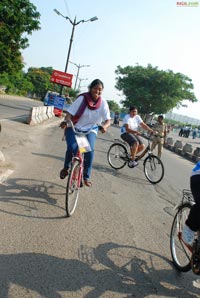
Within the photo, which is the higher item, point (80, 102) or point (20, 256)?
point (80, 102)

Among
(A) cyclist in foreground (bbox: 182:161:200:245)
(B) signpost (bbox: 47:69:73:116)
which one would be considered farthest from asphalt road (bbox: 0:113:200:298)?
(B) signpost (bbox: 47:69:73:116)

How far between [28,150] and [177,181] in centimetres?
434

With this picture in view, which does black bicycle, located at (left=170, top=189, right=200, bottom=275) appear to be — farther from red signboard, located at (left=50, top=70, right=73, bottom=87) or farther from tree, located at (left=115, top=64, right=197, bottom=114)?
tree, located at (left=115, top=64, right=197, bottom=114)

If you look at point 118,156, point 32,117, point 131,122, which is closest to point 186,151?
point 32,117

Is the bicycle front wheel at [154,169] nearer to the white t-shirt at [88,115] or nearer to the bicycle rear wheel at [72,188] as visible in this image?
the white t-shirt at [88,115]

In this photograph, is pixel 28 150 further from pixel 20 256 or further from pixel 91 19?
pixel 91 19

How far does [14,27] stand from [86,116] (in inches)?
1251

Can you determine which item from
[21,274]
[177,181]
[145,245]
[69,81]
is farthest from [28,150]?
[69,81]

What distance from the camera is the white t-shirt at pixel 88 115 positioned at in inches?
237

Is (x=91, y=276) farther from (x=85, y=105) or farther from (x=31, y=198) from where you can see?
(x=85, y=105)

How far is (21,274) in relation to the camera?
3467mm

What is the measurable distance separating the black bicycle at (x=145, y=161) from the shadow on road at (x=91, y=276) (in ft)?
17.3

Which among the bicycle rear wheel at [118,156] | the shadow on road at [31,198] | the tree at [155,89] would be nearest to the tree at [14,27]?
the tree at [155,89]

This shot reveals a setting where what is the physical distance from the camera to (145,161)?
9.98 metres
